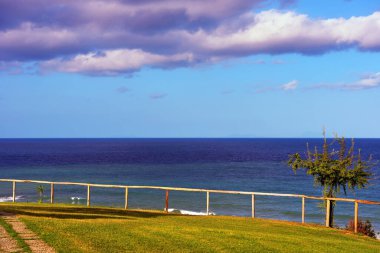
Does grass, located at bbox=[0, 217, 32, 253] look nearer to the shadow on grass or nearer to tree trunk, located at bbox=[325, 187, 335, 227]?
the shadow on grass

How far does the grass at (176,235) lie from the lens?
15.3m

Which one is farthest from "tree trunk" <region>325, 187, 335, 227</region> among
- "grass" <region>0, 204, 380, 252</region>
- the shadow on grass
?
the shadow on grass

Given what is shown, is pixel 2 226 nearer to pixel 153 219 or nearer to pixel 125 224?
pixel 125 224

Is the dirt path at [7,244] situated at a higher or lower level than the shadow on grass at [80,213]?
higher

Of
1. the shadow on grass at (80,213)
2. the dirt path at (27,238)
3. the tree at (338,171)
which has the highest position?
the tree at (338,171)

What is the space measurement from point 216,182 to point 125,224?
215 ft

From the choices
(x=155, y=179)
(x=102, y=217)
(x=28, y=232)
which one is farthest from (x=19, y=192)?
(x=28, y=232)

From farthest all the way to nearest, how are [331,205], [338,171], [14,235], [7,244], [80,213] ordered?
[338,171] → [331,205] → [80,213] → [14,235] → [7,244]

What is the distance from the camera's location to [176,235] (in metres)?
17.4

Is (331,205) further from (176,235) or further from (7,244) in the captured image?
(7,244)

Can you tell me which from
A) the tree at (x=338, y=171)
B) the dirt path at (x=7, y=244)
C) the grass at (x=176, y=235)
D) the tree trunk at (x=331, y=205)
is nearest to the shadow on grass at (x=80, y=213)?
the grass at (x=176, y=235)

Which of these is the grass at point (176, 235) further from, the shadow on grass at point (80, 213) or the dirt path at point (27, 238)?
the dirt path at point (27, 238)

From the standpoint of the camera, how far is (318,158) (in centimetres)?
2781


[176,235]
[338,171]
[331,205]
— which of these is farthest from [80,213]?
[338,171]
